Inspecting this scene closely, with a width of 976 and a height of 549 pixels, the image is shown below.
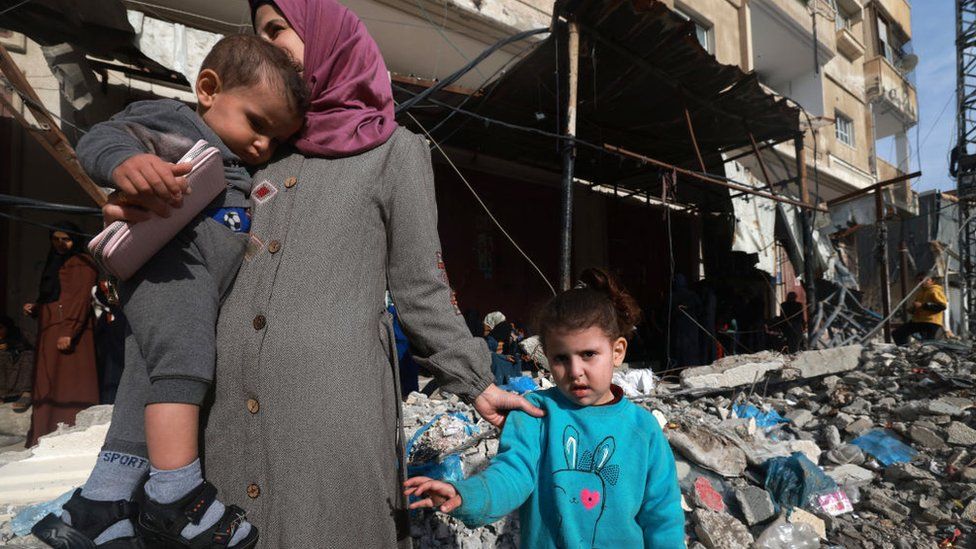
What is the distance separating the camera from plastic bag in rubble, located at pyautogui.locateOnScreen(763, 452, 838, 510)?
2715 mm

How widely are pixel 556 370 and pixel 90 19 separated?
448 cm

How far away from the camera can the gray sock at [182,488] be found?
2.80ft

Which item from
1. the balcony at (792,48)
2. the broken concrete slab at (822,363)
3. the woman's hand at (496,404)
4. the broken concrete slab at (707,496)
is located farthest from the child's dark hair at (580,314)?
the balcony at (792,48)

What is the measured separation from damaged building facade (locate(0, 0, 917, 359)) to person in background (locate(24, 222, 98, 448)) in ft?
3.55

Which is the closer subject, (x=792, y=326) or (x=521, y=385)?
(x=521, y=385)

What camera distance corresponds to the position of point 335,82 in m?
1.17

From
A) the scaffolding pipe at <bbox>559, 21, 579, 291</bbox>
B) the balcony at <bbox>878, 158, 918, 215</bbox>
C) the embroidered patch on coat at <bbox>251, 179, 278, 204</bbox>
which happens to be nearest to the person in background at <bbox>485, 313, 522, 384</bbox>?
the scaffolding pipe at <bbox>559, 21, 579, 291</bbox>

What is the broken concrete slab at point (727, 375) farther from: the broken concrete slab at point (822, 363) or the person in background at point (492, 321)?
the person in background at point (492, 321)

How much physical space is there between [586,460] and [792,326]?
8.88 meters

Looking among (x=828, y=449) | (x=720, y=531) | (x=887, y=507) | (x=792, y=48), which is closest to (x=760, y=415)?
(x=828, y=449)

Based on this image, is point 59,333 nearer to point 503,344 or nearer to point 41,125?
point 41,125

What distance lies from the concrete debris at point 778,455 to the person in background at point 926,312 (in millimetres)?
3764

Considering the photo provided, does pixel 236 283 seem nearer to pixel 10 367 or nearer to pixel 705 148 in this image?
pixel 10 367

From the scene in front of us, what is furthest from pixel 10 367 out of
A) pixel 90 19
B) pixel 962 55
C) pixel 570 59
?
pixel 962 55
